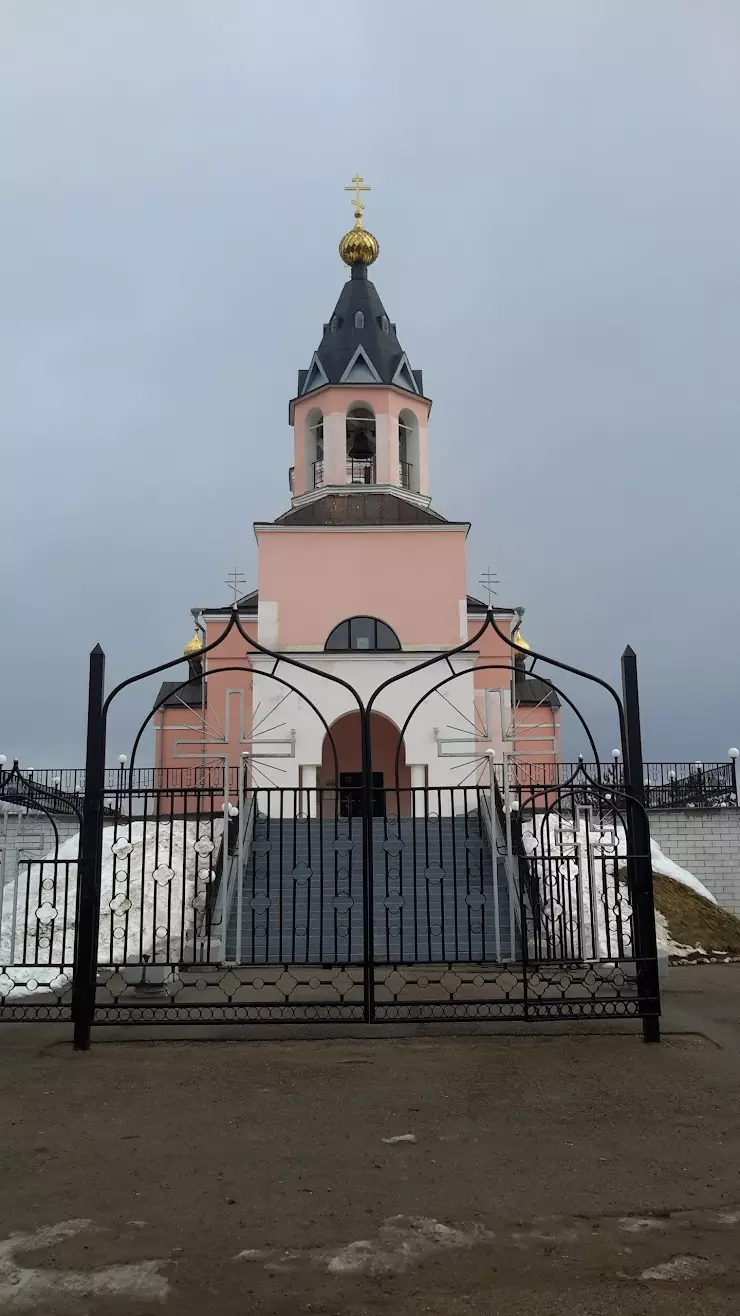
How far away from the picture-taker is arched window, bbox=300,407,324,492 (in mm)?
22500

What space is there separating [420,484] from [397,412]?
168cm

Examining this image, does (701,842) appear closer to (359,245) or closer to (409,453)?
(409,453)

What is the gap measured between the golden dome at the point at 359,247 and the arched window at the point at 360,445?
4.46 m

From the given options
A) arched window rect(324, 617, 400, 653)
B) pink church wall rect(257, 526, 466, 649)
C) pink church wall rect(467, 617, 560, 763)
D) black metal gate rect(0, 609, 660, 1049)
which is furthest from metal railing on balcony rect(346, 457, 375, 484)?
black metal gate rect(0, 609, 660, 1049)

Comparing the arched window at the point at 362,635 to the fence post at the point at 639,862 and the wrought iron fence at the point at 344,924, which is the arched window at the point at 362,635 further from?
the fence post at the point at 639,862

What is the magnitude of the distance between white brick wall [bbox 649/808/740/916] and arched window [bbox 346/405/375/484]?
9.56 m

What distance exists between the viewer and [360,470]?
22453 millimetres

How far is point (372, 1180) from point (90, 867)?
327 cm

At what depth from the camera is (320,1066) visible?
5.97 meters

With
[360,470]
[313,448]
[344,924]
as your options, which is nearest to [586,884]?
[344,924]

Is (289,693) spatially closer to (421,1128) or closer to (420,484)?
(420,484)

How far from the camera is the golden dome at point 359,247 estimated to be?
23859 mm

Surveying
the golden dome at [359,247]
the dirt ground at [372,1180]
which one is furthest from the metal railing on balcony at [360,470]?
the dirt ground at [372,1180]

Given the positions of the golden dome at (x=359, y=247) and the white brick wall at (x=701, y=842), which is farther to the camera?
the golden dome at (x=359, y=247)
